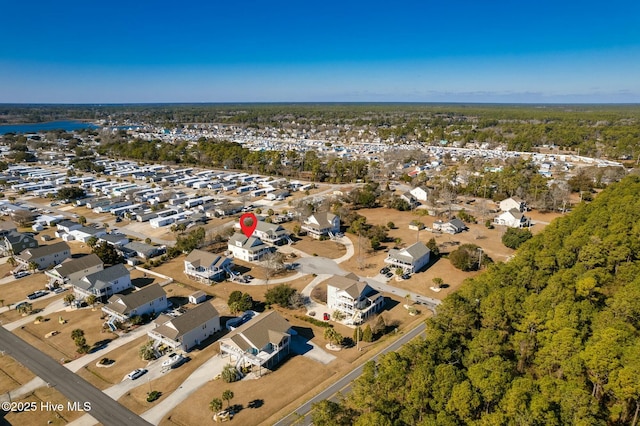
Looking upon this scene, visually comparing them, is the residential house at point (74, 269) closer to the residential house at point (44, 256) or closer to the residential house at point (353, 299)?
the residential house at point (44, 256)

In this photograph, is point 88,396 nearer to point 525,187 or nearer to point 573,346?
point 573,346

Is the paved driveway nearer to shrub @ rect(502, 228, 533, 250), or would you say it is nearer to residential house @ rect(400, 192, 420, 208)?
shrub @ rect(502, 228, 533, 250)

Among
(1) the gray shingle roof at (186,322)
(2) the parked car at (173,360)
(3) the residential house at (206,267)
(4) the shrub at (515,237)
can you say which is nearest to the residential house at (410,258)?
(4) the shrub at (515,237)

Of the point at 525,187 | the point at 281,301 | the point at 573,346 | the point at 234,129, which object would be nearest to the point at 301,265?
the point at 281,301

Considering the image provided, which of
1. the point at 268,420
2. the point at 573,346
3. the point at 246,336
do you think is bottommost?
the point at 268,420

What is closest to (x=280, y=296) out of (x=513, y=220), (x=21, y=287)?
(x=21, y=287)

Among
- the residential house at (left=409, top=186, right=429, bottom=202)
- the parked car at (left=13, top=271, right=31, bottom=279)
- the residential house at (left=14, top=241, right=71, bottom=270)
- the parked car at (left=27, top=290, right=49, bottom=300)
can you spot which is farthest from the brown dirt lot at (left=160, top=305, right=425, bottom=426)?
the residential house at (left=409, top=186, right=429, bottom=202)
